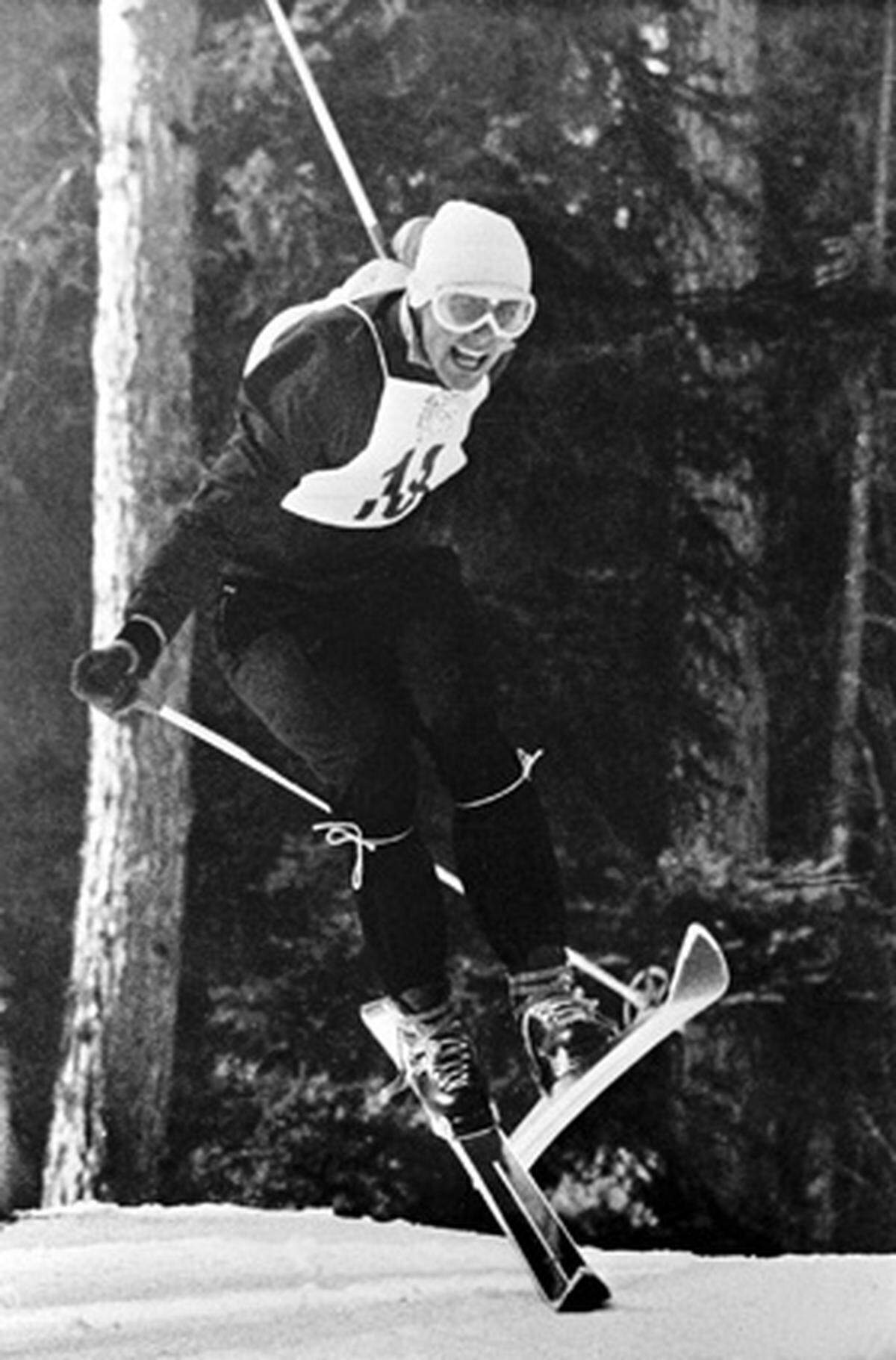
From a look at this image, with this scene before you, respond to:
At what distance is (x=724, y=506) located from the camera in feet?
7.79

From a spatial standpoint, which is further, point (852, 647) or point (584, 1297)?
point (852, 647)

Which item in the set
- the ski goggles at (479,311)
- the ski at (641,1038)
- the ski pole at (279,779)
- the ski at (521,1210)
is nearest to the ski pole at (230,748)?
the ski pole at (279,779)

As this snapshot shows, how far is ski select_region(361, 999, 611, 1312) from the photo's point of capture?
2236mm

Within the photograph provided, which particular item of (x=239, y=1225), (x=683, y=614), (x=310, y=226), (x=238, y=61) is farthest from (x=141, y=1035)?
(x=238, y=61)

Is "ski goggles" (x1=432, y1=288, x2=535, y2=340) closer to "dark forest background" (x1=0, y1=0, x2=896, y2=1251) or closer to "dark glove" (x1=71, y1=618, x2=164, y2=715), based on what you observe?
"dark forest background" (x1=0, y1=0, x2=896, y2=1251)

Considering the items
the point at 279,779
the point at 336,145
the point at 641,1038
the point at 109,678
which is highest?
the point at 336,145

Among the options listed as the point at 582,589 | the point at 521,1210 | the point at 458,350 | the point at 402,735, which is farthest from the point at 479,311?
the point at 521,1210

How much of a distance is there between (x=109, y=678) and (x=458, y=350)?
1.84 feet

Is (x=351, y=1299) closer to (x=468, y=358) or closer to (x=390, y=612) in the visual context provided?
(x=390, y=612)

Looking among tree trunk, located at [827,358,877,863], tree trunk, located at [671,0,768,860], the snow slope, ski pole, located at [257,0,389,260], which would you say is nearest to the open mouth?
ski pole, located at [257,0,389,260]

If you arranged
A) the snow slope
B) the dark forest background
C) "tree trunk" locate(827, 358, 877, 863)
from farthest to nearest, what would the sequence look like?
"tree trunk" locate(827, 358, 877, 863) → the dark forest background → the snow slope

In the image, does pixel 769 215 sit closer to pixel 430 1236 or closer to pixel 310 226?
pixel 310 226

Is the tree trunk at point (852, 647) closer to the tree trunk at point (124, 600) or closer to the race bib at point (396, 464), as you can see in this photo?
the race bib at point (396, 464)

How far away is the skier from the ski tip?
0.21 m
